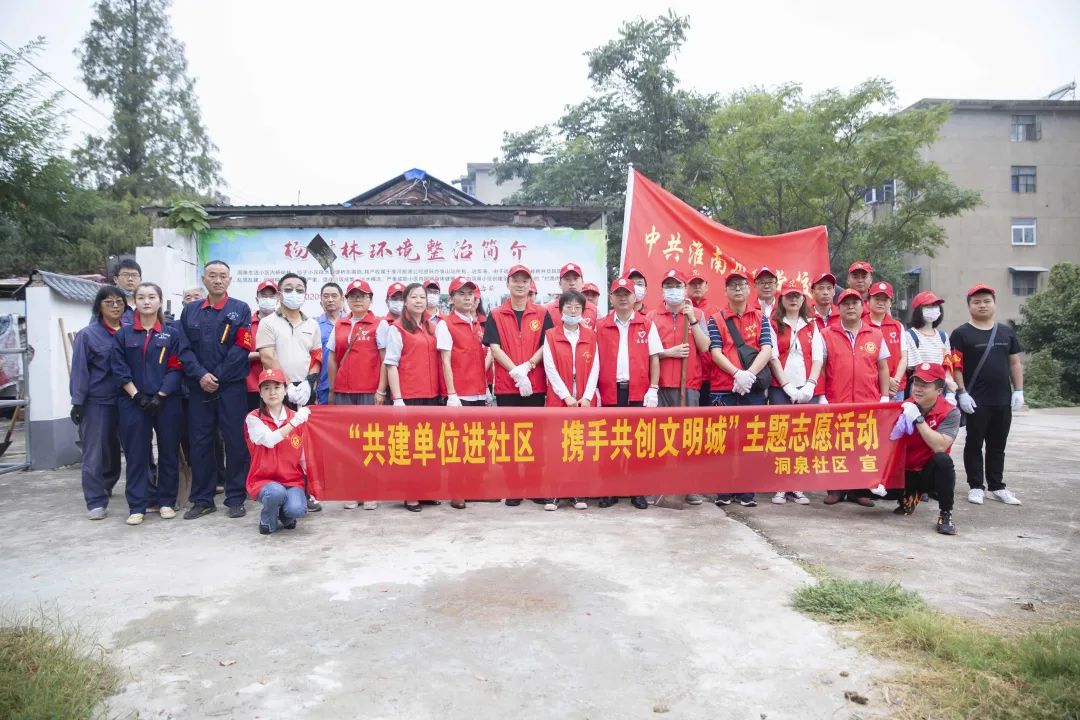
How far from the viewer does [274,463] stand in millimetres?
4758

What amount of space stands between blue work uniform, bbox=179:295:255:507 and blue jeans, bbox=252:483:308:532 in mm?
705

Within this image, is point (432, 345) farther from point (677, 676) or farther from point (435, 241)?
point (435, 241)

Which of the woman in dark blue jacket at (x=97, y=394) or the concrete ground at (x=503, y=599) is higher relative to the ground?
the woman in dark blue jacket at (x=97, y=394)

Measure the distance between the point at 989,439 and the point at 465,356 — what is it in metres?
4.30

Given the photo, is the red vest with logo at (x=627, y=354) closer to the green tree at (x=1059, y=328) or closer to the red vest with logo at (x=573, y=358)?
the red vest with logo at (x=573, y=358)

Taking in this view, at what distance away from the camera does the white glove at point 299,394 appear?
16.4ft

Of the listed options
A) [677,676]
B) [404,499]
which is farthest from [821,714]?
[404,499]

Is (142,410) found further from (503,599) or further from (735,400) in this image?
(735,400)

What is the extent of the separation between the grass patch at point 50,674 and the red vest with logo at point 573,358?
3468mm

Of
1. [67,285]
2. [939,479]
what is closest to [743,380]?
Answer: [939,479]

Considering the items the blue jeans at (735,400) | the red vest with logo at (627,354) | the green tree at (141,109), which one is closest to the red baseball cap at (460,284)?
the red vest with logo at (627,354)

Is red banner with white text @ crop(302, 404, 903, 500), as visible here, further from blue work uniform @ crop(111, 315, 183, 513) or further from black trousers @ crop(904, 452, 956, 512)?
blue work uniform @ crop(111, 315, 183, 513)

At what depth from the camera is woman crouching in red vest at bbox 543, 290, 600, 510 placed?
217 inches

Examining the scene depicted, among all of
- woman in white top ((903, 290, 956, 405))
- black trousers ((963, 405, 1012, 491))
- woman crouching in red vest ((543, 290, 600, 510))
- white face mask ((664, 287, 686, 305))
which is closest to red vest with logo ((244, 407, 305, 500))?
woman crouching in red vest ((543, 290, 600, 510))
